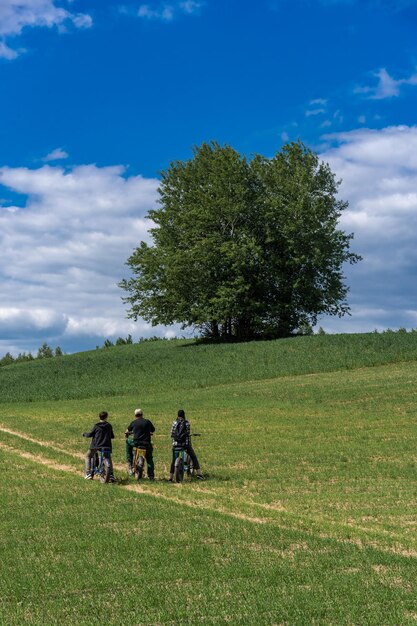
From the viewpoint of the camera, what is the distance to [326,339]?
6706cm

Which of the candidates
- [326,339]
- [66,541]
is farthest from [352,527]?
[326,339]

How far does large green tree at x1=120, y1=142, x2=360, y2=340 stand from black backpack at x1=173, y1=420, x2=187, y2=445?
53.1 metres

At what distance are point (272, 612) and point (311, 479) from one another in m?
12.5

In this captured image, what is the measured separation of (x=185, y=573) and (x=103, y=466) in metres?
10.9

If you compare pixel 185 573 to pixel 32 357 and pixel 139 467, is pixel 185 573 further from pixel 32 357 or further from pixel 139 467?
pixel 32 357

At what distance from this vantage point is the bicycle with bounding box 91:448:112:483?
21344 millimetres

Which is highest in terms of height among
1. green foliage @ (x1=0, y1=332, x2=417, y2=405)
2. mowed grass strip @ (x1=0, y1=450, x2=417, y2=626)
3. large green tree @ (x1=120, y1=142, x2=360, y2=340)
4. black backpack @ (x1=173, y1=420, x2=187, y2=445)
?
large green tree @ (x1=120, y1=142, x2=360, y2=340)

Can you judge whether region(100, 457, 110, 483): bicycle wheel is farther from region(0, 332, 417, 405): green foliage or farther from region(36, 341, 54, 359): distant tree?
region(36, 341, 54, 359): distant tree

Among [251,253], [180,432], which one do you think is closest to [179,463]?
[180,432]

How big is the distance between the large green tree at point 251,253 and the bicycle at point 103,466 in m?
52.9

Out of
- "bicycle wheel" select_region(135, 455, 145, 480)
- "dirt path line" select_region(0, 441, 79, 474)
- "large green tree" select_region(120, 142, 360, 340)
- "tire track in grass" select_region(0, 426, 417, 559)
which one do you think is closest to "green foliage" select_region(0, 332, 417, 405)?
"large green tree" select_region(120, 142, 360, 340)

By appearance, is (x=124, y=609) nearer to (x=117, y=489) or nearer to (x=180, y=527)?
(x=180, y=527)

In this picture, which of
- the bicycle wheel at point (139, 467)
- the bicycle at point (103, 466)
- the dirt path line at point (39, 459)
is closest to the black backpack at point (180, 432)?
the bicycle wheel at point (139, 467)

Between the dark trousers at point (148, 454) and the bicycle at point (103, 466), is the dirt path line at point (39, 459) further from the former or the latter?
the dark trousers at point (148, 454)
